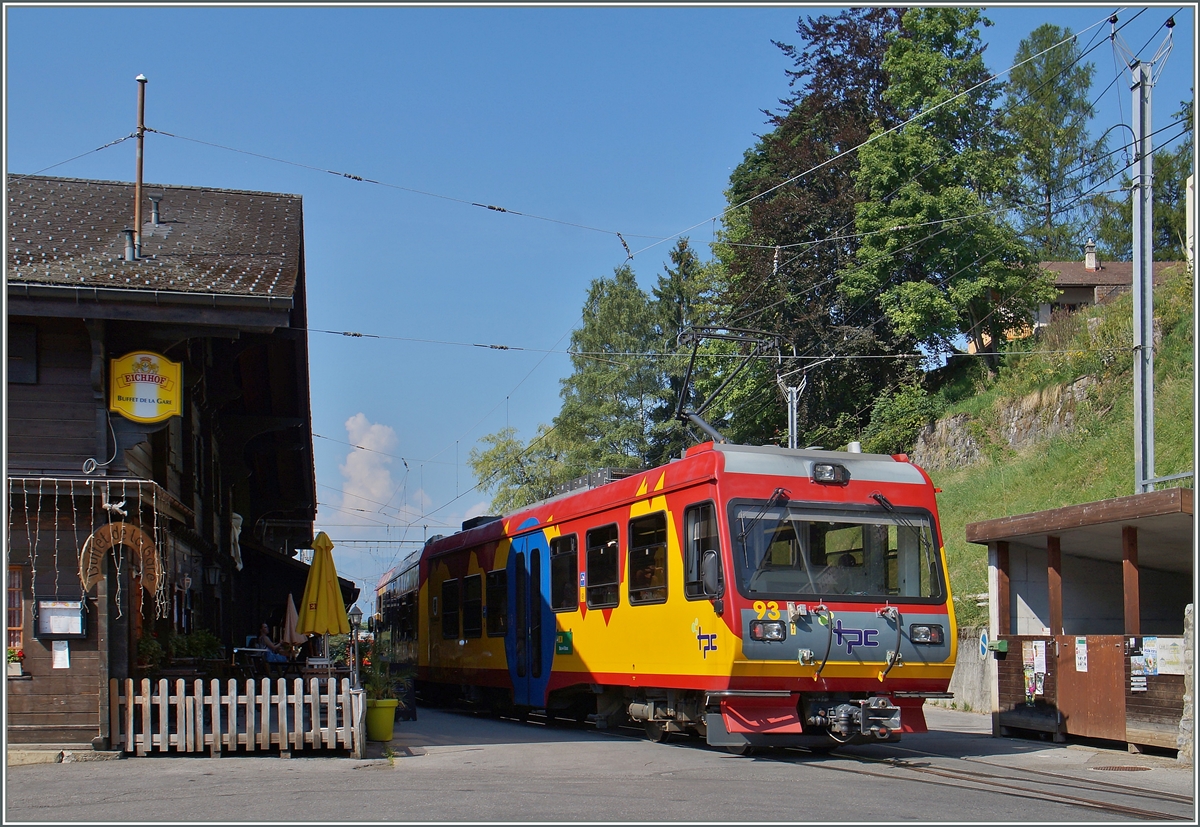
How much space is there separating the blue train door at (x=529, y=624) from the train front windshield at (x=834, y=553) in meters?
5.00

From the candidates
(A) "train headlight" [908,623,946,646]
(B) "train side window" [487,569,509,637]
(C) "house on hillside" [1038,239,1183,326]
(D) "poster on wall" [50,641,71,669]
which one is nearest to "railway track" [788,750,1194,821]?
(A) "train headlight" [908,623,946,646]

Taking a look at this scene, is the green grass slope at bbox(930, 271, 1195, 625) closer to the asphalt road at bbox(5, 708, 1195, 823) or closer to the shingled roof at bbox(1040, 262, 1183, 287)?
the asphalt road at bbox(5, 708, 1195, 823)

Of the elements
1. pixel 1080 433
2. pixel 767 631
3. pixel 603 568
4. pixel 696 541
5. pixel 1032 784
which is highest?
pixel 1080 433

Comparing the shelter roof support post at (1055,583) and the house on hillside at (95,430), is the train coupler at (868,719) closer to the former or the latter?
the shelter roof support post at (1055,583)

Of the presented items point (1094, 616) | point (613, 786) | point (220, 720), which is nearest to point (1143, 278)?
point (1094, 616)

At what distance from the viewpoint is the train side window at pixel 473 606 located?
1908 cm

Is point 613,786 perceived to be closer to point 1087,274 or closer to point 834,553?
point 834,553

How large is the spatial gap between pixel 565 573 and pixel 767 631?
14.9ft

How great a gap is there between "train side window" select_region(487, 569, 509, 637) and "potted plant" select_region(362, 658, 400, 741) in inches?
136

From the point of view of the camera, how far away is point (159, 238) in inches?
588

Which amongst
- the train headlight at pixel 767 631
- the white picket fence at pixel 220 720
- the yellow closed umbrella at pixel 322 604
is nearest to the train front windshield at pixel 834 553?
the train headlight at pixel 767 631

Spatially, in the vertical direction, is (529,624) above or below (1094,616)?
below

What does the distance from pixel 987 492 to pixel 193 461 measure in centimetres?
2028

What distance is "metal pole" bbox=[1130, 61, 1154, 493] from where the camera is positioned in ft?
52.9
